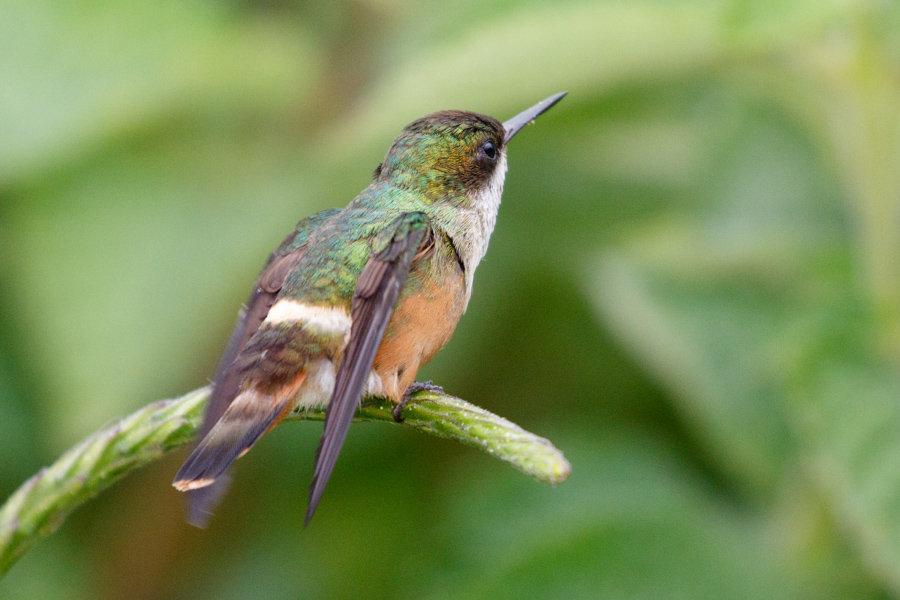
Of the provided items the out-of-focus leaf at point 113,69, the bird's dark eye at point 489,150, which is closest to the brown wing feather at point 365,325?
the bird's dark eye at point 489,150

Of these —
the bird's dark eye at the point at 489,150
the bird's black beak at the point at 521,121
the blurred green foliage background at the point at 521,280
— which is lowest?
the blurred green foliage background at the point at 521,280

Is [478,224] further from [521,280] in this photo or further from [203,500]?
[521,280]

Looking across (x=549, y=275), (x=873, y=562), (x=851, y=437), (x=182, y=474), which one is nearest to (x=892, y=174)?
(x=851, y=437)

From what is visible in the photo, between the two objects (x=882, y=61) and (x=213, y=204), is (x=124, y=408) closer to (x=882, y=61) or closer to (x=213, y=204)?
(x=213, y=204)

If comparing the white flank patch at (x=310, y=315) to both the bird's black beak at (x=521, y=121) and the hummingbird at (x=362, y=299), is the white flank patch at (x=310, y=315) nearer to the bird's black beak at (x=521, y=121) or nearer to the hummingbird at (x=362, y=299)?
the hummingbird at (x=362, y=299)

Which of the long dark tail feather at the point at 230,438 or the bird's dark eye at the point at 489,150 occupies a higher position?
the bird's dark eye at the point at 489,150

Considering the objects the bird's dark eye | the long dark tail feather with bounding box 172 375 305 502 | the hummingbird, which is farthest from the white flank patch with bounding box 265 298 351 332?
the bird's dark eye

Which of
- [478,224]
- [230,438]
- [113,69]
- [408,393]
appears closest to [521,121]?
[478,224]
